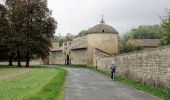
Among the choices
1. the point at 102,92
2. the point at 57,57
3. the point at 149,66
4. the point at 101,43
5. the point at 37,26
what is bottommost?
the point at 102,92

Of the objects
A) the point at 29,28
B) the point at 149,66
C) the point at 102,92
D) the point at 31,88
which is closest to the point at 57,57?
the point at 29,28

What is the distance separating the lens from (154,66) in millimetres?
25562

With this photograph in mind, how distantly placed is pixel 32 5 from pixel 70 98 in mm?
55611

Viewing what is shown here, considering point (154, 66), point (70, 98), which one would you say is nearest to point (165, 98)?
point (70, 98)

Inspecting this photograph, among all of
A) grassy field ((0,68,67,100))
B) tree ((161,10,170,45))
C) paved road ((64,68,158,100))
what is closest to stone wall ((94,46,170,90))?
paved road ((64,68,158,100))

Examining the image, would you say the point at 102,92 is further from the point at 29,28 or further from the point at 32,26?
the point at 29,28

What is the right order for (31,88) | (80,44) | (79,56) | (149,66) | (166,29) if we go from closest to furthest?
1. (31,88)
2. (149,66)
3. (166,29)
4. (79,56)
5. (80,44)

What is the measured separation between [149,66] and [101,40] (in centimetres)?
4868

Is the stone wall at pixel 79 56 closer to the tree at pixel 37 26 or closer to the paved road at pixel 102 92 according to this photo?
the tree at pixel 37 26

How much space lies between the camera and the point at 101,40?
75.5m

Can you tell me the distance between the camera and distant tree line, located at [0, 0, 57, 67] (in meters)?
71.8

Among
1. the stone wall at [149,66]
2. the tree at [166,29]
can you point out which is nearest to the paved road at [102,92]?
the stone wall at [149,66]

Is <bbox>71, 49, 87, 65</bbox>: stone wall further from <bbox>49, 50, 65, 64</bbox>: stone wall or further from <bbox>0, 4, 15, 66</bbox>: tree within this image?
<bbox>0, 4, 15, 66</bbox>: tree

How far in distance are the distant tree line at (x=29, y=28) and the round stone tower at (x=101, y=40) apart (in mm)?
7522
